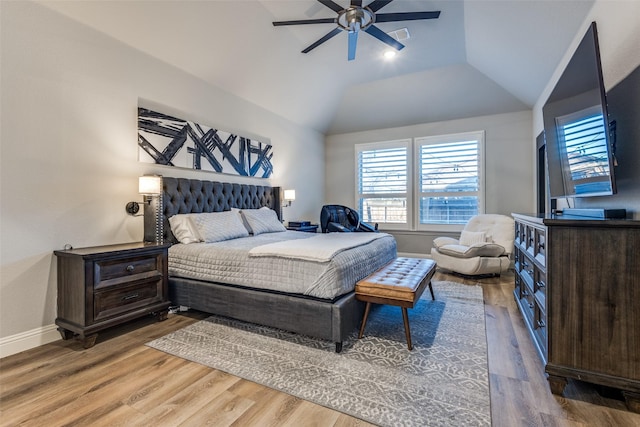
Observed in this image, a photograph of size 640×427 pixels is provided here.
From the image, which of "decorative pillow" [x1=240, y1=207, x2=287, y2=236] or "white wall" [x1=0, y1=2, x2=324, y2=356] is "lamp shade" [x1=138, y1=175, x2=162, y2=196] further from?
"decorative pillow" [x1=240, y1=207, x2=287, y2=236]

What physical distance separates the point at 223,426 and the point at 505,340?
2.20 metres

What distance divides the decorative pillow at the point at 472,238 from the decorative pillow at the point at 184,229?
394 centimetres

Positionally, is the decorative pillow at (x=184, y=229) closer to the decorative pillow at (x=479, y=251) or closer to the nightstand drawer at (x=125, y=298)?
the nightstand drawer at (x=125, y=298)

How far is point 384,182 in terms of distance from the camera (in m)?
6.32

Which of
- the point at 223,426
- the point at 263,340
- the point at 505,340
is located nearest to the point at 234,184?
the point at 263,340

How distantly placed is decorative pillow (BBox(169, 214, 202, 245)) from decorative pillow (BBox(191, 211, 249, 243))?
0.15 feet

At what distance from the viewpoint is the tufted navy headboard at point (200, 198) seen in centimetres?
332

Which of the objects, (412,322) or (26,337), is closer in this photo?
(26,337)

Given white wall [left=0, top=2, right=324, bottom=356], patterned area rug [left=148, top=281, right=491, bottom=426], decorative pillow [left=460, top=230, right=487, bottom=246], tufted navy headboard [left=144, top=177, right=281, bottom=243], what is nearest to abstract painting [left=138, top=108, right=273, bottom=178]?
white wall [left=0, top=2, right=324, bottom=356]

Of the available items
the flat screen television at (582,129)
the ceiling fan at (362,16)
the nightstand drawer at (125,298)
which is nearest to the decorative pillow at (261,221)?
the nightstand drawer at (125,298)

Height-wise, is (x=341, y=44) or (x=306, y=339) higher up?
(x=341, y=44)

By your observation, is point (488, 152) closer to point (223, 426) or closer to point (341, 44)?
point (341, 44)

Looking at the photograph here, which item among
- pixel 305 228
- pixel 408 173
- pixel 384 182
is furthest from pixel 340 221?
pixel 408 173

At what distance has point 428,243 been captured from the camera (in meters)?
5.90
